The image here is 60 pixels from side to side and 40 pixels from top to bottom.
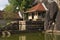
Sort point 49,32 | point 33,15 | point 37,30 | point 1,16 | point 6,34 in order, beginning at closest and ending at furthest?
point 6,34, point 49,32, point 37,30, point 33,15, point 1,16

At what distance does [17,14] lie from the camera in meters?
54.1

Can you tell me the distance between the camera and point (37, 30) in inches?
1446

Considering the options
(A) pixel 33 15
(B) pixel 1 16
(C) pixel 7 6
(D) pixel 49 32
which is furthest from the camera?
(C) pixel 7 6

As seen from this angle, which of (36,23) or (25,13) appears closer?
(36,23)

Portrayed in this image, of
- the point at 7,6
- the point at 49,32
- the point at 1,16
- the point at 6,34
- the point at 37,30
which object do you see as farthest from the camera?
Result: the point at 7,6

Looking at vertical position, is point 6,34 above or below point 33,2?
below

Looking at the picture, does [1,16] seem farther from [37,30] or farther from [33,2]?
[37,30]

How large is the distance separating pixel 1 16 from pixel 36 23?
15.5 meters

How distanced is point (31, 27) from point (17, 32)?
169 inches

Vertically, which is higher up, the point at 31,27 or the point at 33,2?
the point at 33,2

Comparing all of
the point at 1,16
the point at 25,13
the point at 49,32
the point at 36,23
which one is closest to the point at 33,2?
the point at 25,13

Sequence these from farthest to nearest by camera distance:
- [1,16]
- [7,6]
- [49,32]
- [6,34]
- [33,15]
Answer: [7,6] < [1,16] < [33,15] < [49,32] < [6,34]

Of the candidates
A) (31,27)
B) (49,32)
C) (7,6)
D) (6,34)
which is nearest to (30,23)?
(31,27)

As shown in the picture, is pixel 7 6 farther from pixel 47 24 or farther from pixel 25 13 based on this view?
pixel 47 24
